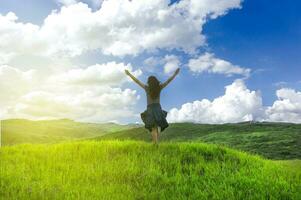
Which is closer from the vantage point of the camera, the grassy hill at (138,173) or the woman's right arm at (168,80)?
the grassy hill at (138,173)

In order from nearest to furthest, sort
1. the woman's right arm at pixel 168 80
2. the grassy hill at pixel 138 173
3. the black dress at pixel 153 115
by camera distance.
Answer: the grassy hill at pixel 138 173 → the black dress at pixel 153 115 → the woman's right arm at pixel 168 80

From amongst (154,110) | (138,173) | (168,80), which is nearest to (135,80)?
(168,80)

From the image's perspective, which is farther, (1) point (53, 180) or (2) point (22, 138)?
(2) point (22, 138)

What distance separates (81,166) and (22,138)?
158612 mm

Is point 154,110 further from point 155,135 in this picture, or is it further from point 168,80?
point 168,80

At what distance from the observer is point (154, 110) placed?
18531 millimetres

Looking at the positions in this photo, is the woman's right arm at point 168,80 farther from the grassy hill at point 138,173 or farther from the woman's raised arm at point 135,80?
the grassy hill at point 138,173

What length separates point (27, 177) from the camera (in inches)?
568

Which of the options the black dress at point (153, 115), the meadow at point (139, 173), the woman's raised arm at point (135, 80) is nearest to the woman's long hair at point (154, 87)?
the black dress at point (153, 115)

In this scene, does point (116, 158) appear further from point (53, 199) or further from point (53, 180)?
point (53, 199)

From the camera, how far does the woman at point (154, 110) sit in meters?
18.4

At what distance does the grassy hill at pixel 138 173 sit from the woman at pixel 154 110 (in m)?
0.79

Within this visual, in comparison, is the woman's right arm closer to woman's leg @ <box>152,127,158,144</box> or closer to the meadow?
woman's leg @ <box>152,127,158,144</box>

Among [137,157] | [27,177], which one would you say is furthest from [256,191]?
[27,177]
